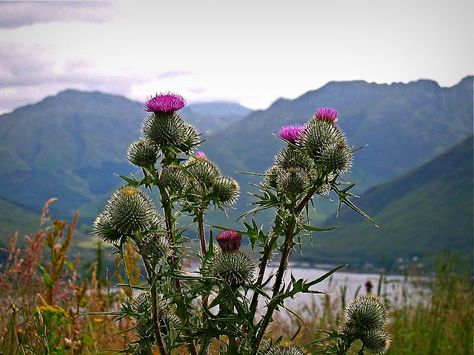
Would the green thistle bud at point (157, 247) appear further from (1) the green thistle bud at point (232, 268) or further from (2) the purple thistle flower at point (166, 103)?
(2) the purple thistle flower at point (166, 103)

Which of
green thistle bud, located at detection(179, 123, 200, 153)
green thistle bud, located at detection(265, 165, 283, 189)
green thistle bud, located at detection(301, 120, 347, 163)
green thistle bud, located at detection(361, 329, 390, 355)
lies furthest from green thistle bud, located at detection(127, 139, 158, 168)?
green thistle bud, located at detection(361, 329, 390, 355)

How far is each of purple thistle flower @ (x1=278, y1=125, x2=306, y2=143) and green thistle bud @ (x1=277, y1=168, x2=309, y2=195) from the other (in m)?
0.24

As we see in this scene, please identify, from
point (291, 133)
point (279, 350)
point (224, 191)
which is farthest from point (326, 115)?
point (279, 350)

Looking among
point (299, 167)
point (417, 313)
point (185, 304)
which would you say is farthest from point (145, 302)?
point (417, 313)

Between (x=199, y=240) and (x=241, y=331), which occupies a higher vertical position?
(x=199, y=240)

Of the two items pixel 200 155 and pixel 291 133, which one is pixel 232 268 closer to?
pixel 291 133

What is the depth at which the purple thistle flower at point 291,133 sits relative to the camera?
394cm

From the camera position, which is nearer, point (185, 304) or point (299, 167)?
point (185, 304)

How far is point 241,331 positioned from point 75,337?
2.26 m

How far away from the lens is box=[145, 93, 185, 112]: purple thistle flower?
174 inches

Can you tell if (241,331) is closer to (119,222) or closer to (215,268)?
(215,268)

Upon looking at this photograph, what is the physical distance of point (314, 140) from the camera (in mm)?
3723

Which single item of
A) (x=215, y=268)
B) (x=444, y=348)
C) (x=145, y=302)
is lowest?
(x=444, y=348)

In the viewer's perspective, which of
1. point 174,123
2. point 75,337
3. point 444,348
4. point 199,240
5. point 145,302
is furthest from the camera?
point 444,348
